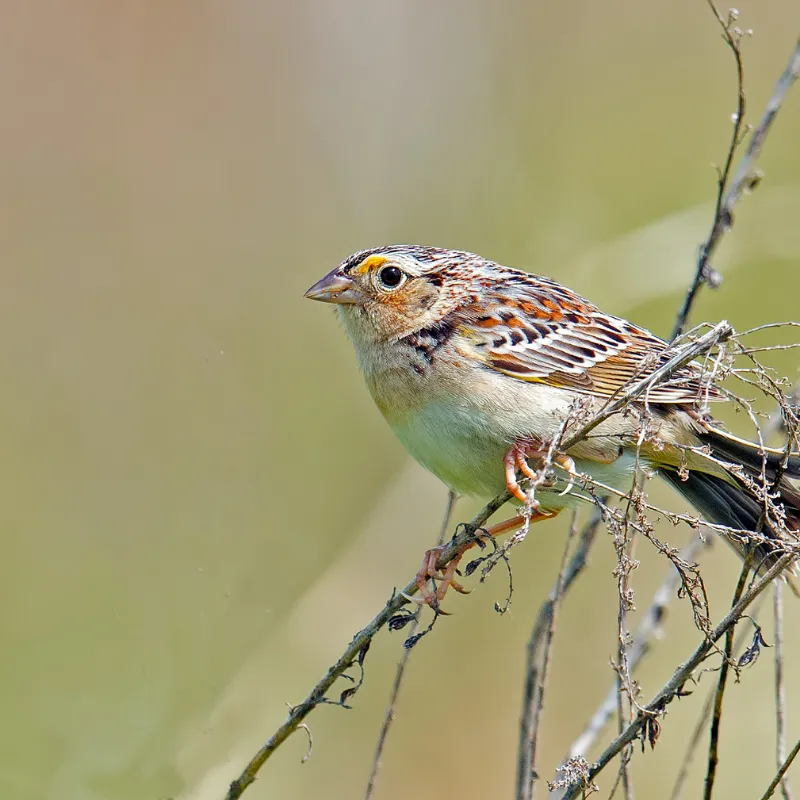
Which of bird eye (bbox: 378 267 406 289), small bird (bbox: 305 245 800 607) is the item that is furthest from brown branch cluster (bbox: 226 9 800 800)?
bird eye (bbox: 378 267 406 289)

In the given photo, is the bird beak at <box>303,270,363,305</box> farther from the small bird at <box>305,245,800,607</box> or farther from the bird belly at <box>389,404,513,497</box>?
the bird belly at <box>389,404,513,497</box>

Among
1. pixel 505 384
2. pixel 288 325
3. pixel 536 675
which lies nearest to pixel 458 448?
pixel 505 384

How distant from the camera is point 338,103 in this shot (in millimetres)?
7305

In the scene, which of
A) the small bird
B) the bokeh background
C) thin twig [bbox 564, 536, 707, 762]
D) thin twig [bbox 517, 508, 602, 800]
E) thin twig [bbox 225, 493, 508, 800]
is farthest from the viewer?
the bokeh background

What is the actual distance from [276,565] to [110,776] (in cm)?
194

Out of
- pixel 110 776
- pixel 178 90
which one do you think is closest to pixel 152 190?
pixel 178 90

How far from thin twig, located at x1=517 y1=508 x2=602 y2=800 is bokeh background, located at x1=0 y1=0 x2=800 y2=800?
3.24 feet

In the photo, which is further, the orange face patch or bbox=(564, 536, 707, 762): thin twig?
the orange face patch

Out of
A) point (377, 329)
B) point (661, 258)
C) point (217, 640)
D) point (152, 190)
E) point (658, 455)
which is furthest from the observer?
point (152, 190)

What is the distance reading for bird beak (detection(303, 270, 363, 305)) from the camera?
3787mm

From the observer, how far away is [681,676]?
218cm

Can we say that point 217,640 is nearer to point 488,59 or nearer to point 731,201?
point 731,201

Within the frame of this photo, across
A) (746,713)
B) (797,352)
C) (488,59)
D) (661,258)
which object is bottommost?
(746,713)

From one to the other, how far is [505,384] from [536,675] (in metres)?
0.90
